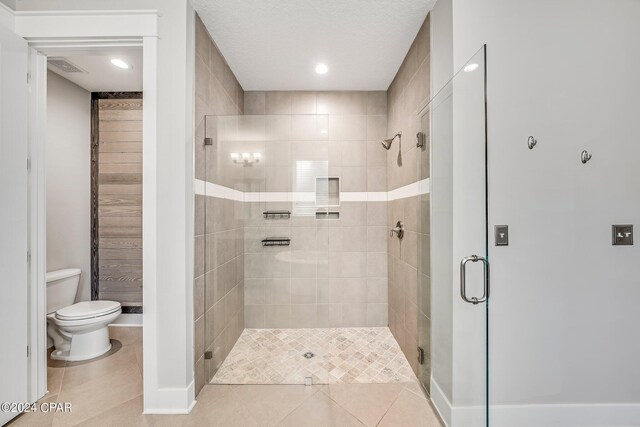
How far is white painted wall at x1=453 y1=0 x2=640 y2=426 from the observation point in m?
1.45

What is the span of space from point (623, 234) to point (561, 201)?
392 mm

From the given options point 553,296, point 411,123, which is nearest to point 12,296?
point 411,123

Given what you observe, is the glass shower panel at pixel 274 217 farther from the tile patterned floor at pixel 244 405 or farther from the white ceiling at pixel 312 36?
the white ceiling at pixel 312 36

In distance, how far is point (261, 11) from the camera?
176 cm

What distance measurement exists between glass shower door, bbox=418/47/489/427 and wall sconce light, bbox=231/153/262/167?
1162 millimetres

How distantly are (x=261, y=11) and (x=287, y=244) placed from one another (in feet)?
5.20

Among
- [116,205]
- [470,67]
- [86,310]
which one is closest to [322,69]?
[470,67]

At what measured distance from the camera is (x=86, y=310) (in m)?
2.25

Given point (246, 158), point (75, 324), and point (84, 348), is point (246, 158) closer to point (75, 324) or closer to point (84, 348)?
point (75, 324)

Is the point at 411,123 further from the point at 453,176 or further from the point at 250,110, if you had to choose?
the point at 250,110

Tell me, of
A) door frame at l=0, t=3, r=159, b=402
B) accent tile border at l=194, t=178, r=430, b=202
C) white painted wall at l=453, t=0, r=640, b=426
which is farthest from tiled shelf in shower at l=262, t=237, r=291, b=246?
white painted wall at l=453, t=0, r=640, b=426

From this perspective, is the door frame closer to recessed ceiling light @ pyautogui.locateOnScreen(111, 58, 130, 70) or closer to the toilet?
the toilet

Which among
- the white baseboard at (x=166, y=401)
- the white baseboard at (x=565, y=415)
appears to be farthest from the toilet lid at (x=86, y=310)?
the white baseboard at (x=565, y=415)

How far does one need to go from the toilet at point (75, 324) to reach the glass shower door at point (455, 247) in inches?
103
